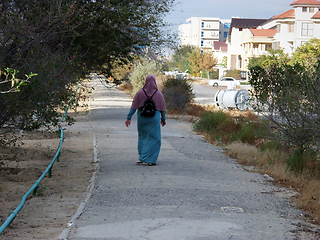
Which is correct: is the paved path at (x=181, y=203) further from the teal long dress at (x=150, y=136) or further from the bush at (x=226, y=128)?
the bush at (x=226, y=128)

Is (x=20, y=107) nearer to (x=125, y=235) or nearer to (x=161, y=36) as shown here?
(x=125, y=235)

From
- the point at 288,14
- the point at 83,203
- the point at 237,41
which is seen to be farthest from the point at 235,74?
the point at 83,203

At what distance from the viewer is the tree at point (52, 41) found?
7.93 m

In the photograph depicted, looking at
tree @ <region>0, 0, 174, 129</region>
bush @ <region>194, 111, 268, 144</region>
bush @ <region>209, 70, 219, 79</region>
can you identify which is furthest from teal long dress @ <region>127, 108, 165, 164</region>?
bush @ <region>209, 70, 219, 79</region>

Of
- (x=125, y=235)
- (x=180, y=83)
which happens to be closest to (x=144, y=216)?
(x=125, y=235)

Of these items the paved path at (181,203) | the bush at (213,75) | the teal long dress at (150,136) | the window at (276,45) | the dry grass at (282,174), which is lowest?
the dry grass at (282,174)

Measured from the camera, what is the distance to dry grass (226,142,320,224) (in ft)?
22.9

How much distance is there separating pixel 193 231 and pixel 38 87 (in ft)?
13.2

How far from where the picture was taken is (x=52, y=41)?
12.1 m

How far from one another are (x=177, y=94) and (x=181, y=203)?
18034 millimetres

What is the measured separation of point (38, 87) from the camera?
25.2 feet

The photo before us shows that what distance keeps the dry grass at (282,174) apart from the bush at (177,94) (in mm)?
10713

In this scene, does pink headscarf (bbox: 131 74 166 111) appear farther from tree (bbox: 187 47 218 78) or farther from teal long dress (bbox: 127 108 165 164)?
tree (bbox: 187 47 218 78)

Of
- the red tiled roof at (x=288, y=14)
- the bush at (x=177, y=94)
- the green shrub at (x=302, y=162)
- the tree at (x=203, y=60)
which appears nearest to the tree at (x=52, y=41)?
the green shrub at (x=302, y=162)
